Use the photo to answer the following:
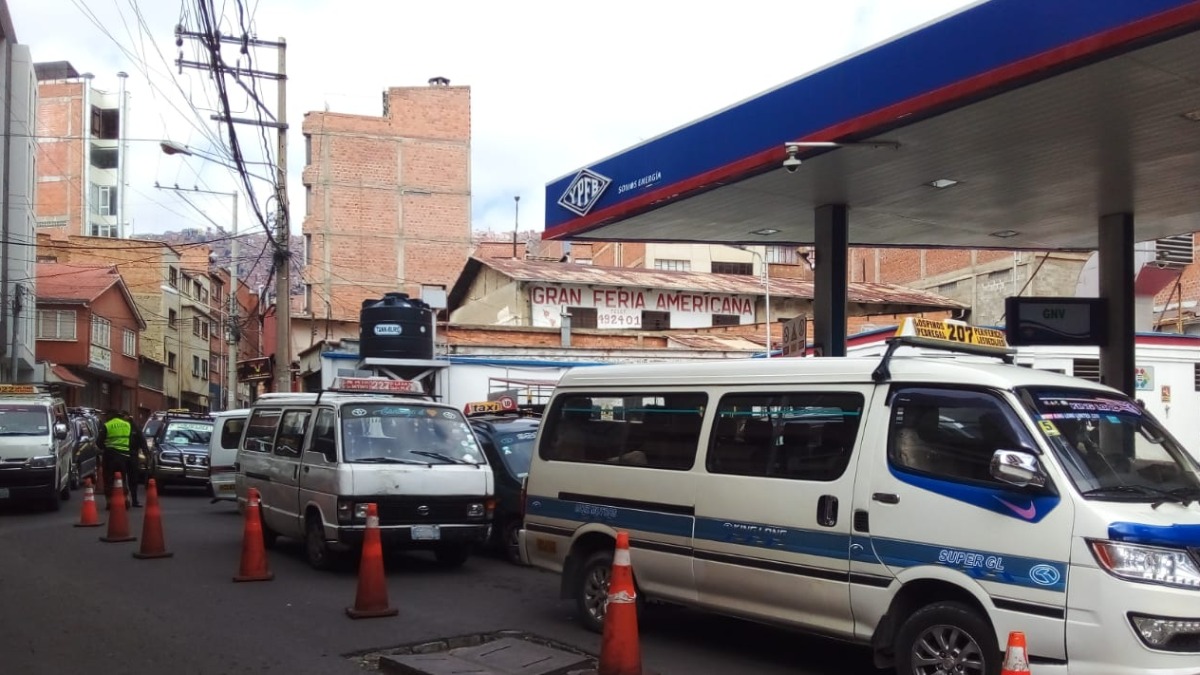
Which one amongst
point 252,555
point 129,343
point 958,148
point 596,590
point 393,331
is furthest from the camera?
point 129,343

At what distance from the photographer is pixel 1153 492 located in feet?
19.4

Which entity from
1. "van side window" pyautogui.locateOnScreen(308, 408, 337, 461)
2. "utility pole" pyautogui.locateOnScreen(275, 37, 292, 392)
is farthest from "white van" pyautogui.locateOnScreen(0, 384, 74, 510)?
"van side window" pyautogui.locateOnScreen(308, 408, 337, 461)

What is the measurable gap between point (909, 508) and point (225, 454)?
15.6 meters

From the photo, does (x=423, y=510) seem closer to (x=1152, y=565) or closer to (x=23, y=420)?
(x=1152, y=565)

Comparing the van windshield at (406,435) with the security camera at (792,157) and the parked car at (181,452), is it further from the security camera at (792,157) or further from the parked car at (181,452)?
the parked car at (181,452)

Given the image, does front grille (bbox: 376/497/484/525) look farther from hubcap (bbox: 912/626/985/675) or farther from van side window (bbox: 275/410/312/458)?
hubcap (bbox: 912/626/985/675)

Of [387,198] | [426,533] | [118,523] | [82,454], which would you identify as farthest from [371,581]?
[387,198]

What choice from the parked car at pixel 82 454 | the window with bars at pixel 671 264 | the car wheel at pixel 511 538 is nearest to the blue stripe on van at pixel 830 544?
the car wheel at pixel 511 538

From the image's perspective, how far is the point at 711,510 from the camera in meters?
7.54

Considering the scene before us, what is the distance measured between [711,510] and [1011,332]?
6.90 m

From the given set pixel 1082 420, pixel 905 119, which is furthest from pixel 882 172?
pixel 1082 420

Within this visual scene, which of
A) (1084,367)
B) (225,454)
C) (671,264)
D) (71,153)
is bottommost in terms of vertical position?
(225,454)

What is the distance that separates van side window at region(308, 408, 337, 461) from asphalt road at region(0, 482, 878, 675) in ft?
4.51

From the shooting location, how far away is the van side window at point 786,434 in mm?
Answer: 6879
